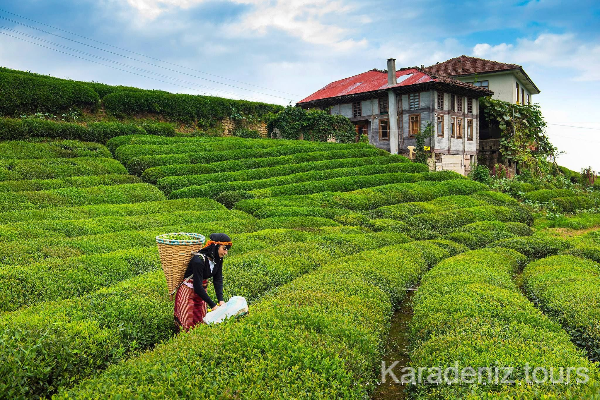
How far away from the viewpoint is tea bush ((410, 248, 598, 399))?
614 centimetres

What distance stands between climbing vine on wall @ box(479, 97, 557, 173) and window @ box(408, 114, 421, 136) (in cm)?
867

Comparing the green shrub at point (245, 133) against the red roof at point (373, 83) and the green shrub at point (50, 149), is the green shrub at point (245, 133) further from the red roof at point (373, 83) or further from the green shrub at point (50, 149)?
the green shrub at point (50, 149)

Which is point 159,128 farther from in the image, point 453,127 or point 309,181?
point 453,127

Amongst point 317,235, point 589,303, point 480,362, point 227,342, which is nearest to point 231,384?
point 227,342

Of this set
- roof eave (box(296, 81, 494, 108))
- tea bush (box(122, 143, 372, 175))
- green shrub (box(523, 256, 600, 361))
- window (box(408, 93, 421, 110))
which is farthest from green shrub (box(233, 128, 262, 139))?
green shrub (box(523, 256, 600, 361))

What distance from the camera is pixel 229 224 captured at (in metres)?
17.6

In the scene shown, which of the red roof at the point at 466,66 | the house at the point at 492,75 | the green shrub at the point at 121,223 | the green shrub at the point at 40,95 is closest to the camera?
the green shrub at the point at 121,223

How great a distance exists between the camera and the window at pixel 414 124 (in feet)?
128

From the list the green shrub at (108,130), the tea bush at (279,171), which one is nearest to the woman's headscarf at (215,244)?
the tea bush at (279,171)

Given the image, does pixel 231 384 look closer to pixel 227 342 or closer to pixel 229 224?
pixel 227 342

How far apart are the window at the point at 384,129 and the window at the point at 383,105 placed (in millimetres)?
805

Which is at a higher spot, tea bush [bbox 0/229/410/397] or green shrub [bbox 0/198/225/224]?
A: green shrub [bbox 0/198/225/224]

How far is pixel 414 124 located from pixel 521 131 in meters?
11.3

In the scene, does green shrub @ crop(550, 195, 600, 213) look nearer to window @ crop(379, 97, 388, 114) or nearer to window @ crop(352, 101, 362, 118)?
window @ crop(379, 97, 388, 114)
